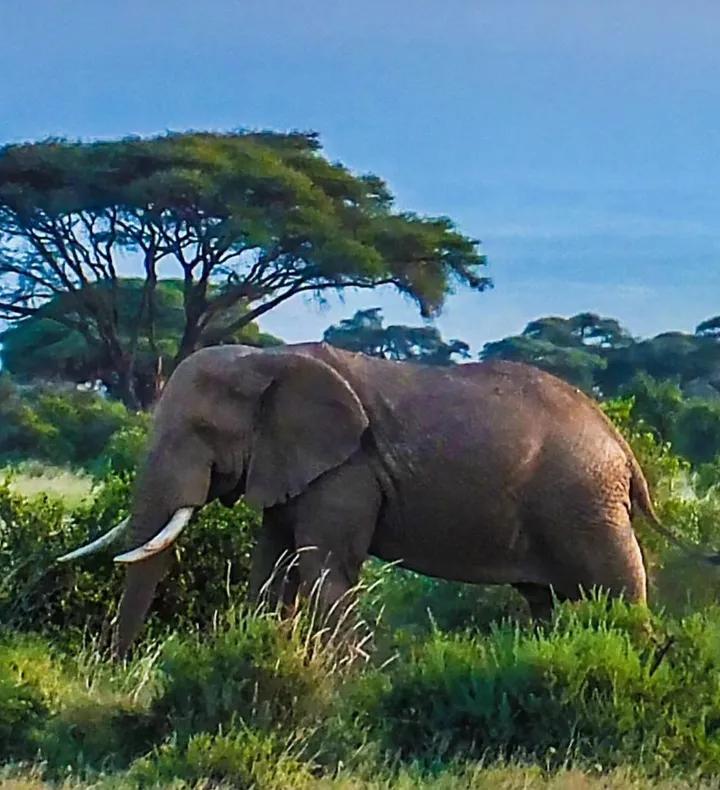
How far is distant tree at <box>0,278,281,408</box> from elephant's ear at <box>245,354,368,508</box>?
14548mm

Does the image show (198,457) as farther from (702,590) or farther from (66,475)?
(66,475)

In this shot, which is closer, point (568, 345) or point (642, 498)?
point (642, 498)

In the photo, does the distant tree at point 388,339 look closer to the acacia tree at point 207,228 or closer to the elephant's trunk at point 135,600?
the acacia tree at point 207,228

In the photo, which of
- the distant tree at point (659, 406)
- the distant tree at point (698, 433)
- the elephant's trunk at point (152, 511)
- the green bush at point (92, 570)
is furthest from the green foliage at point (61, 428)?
the elephant's trunk at point (152, 511)

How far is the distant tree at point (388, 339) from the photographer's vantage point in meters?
25.5

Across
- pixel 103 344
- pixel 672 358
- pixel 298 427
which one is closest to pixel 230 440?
pixel 298 427

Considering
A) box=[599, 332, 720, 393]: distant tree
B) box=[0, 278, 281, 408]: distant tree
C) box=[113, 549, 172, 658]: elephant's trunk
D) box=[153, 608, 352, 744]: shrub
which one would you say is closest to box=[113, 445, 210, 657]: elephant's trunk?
box=[113, 549, 172, 658]: elephant's trunk

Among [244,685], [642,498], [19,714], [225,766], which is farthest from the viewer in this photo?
[642,498]

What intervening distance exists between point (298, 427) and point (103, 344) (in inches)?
638

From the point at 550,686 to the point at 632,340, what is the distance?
73.6 ft

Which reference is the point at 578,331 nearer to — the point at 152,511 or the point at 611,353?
the point at 611,353

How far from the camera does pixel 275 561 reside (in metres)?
7.95

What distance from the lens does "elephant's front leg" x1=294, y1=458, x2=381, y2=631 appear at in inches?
296

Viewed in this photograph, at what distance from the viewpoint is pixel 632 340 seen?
28031 mm
